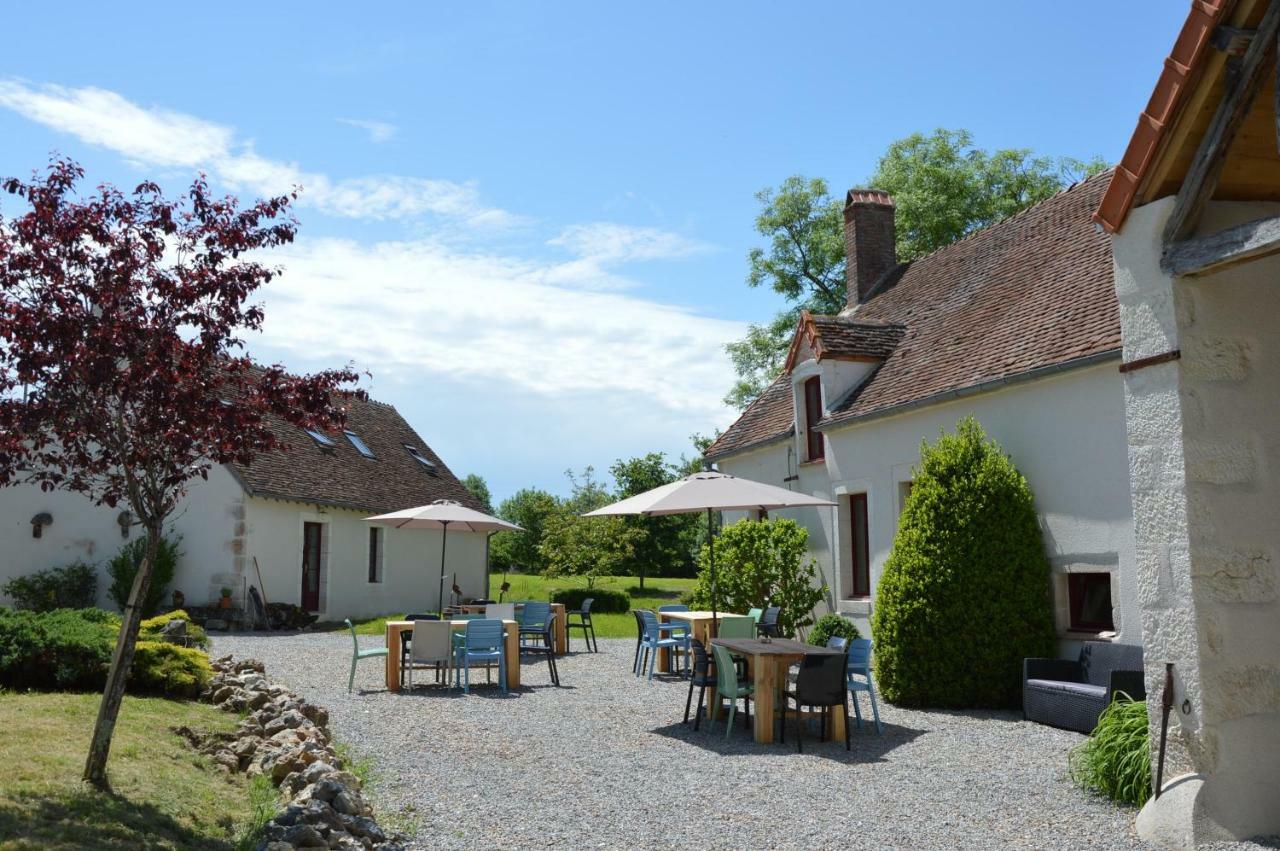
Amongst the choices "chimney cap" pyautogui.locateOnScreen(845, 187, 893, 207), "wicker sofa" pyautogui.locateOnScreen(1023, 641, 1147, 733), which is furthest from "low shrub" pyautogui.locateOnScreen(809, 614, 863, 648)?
"chimney cap" pyautogui.locateOnScreen(845, 187, 893, 207)

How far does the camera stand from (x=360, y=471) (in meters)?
25.6

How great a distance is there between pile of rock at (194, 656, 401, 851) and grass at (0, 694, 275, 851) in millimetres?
181

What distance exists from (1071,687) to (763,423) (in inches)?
390

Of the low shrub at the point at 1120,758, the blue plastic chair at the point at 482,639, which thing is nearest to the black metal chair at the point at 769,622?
the blue plastic chair at the point at 482,639

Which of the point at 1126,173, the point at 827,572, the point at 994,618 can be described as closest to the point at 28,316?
the point at 1126,173

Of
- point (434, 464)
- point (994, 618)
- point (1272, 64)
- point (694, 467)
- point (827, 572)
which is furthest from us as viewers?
point (694, 467)

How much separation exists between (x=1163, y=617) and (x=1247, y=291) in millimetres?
1944

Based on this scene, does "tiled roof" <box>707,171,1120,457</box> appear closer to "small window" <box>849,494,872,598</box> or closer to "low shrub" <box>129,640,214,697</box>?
"small window" <box>849,494,872,598</box>

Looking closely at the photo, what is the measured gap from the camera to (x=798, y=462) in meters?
16.7

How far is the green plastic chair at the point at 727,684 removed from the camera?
899cm

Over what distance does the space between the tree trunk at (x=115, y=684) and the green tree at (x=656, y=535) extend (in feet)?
115

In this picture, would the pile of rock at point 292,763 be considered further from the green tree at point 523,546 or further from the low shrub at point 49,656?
the green tree at point 523,546

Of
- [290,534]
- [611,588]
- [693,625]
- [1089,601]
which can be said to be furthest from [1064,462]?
[611,588]

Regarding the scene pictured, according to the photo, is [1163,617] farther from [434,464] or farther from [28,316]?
[434,464]
